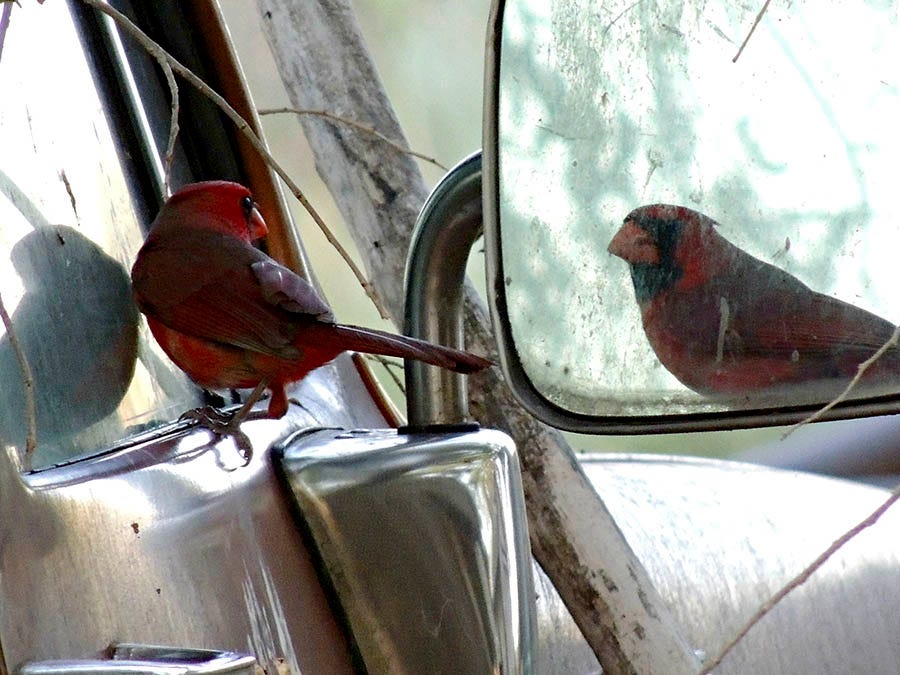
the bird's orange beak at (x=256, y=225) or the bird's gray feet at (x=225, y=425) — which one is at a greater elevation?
the bird's orange beak at (x=256, y=225)

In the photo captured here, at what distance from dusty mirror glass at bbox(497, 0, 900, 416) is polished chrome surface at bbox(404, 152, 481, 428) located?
6cm

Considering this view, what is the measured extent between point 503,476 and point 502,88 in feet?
1.81

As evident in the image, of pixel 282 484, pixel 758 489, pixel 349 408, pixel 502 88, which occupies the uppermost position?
pixel 502 88

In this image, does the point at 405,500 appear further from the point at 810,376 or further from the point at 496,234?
the point at 810,376

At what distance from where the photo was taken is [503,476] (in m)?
1.40

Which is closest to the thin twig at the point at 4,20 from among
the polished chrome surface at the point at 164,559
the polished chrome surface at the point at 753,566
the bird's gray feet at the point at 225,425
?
the polished chrome surface at the point at 164,559

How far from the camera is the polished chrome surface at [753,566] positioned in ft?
7.91

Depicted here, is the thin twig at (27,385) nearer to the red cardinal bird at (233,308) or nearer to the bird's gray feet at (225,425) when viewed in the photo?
the bird's gray feet at (225,425)

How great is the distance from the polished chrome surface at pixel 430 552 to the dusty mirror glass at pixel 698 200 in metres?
0.35

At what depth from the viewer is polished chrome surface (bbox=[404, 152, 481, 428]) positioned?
1670mm

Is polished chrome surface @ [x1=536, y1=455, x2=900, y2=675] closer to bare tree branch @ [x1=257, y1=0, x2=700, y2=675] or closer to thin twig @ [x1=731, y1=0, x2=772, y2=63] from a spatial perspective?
bare tree branch @ [x1=257, y1=0, x2=700, y2=675]

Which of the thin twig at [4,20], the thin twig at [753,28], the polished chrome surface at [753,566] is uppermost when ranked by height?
the thin twig at [4,20]

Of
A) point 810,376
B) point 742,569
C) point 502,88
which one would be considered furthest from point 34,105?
Result: point 742,569

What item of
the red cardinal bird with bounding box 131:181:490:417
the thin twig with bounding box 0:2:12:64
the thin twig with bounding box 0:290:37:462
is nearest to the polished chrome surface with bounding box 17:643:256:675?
the thin twig with bounding box 0:290:37:462
